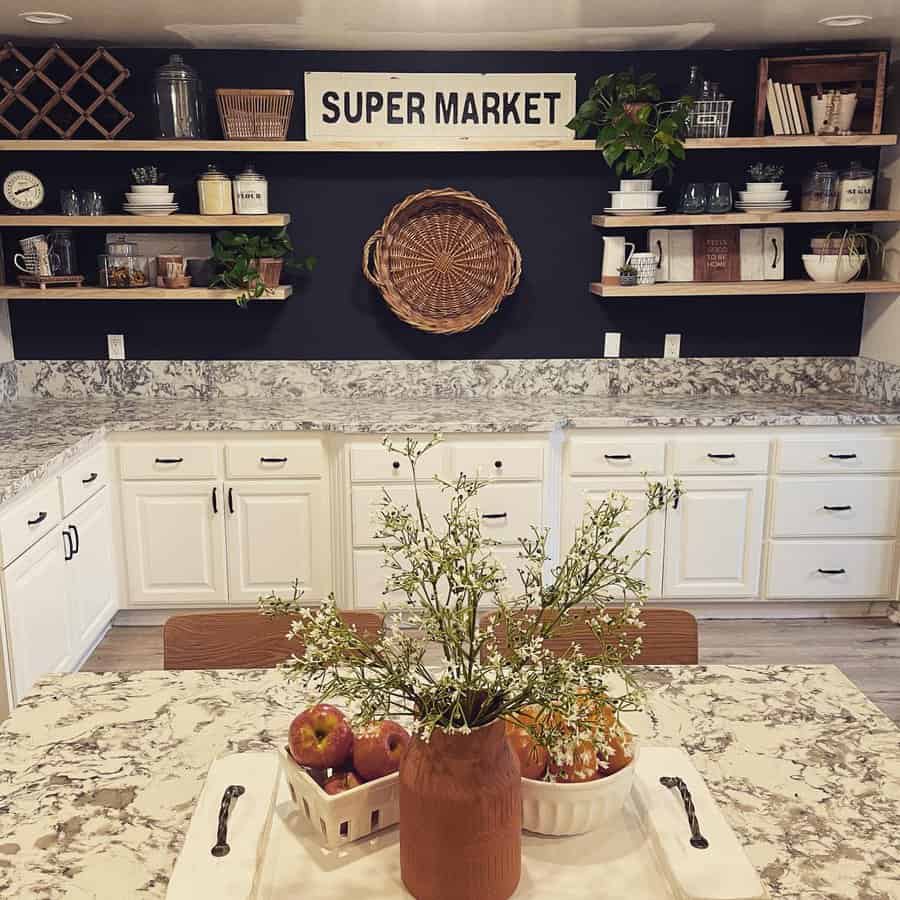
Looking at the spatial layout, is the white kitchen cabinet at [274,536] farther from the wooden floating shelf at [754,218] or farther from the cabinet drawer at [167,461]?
the wooden floating shelf at [754,218]

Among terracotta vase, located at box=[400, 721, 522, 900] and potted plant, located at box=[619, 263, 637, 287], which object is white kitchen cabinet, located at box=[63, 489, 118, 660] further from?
terracotta vase, located at box=[400, 721, 522, 900]

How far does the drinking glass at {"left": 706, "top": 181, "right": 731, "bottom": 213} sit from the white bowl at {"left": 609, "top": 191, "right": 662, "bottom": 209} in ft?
0.73

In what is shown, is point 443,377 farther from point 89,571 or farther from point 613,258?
point 89,571

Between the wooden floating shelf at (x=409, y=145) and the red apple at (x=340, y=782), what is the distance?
122 inches

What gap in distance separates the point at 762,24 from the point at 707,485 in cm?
176

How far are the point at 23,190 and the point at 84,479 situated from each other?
136 cm

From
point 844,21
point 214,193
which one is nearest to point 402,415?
point 214,193

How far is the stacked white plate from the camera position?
396 centimetres

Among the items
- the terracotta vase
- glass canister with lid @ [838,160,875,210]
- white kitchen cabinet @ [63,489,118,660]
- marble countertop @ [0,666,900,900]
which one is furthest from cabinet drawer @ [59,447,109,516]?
glass canister with lid @ [838,160,875,210]

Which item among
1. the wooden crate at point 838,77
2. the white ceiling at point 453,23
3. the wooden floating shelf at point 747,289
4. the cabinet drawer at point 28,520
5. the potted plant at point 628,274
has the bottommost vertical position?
the cabinet drawer at point 28,520

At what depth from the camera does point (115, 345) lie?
431 centimetres

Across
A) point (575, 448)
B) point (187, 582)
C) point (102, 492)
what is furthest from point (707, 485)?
point (102, 492)

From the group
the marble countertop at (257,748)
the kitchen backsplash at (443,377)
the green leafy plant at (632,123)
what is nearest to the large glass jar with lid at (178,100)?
A: the kitchen backsplash at (443,377)

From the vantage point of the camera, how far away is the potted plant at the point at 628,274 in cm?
406
